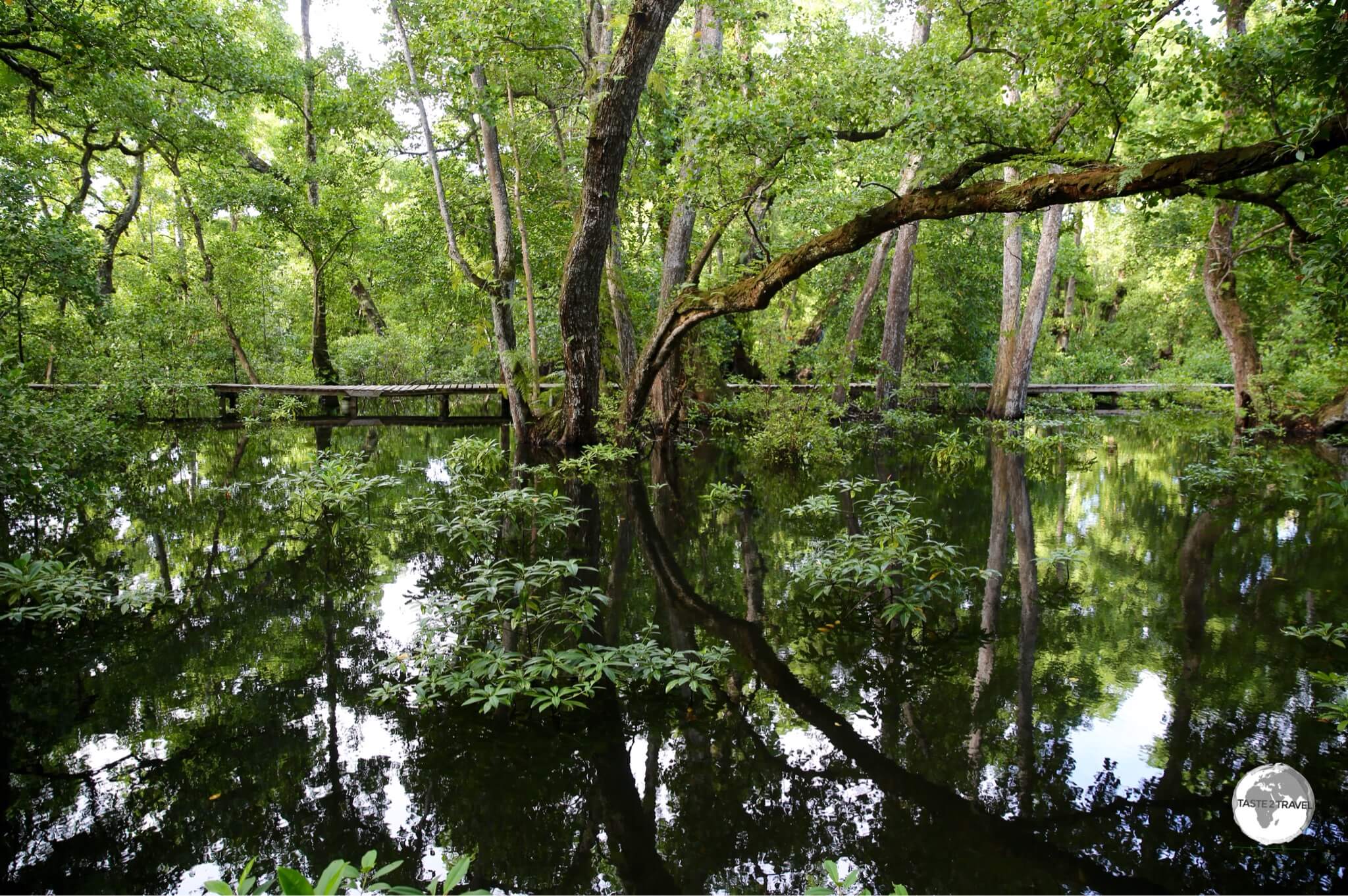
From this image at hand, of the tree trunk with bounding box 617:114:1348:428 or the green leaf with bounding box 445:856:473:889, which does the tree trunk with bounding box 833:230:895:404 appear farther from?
the green leaf with bounding box 445:856:473:889

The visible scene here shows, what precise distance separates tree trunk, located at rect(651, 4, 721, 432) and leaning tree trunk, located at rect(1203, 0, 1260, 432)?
7.25m

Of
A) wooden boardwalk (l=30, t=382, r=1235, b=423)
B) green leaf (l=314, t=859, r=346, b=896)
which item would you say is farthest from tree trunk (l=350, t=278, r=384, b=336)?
green leaf (l=314, t=859, r=346, b=896)

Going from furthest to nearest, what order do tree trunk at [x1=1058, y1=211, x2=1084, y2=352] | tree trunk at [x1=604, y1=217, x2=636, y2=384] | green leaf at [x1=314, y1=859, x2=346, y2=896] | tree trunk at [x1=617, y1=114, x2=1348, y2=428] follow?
1. tree trunk at [x1=1058, y1=211, x2=1084, y2=352]
2. tree trunk at [x1=604, y1=217, x2=636, y2=384]
3. tree trunk at [x1=617, y1=114, x2=1348, y2=428]
4. green leaf at [x1=314, y1=859, x2=346, y2=896]

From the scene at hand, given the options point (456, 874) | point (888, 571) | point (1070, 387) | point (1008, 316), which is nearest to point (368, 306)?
point (1008, 316)

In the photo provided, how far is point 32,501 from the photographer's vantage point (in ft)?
19.9

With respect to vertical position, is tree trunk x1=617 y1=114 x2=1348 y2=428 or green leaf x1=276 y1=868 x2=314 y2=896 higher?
tree trunk x1=617 y1=114 x2=1348 y2=428

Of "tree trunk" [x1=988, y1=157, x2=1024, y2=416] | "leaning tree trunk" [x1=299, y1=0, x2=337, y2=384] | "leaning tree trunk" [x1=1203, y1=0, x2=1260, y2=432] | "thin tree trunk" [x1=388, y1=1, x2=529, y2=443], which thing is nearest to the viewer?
"thin tree trunk" [x1=388, y1=1, x2=529, y2=443]

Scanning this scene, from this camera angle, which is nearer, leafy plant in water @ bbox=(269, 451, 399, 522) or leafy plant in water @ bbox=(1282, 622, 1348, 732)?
leafy plant in water @ bbox=(1282, 622, 1348, 732)

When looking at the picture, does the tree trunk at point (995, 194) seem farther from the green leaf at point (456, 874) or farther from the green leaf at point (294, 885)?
the green leaf at point (294, 885)

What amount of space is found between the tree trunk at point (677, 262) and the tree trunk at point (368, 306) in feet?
38.1

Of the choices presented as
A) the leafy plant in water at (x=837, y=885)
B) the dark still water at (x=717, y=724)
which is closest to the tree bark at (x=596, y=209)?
the dark still water at (x=717, y=724)

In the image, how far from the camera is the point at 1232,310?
11.4 meters

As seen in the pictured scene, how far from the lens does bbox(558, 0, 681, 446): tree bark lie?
25.7 ft

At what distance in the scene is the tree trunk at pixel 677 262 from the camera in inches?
405
